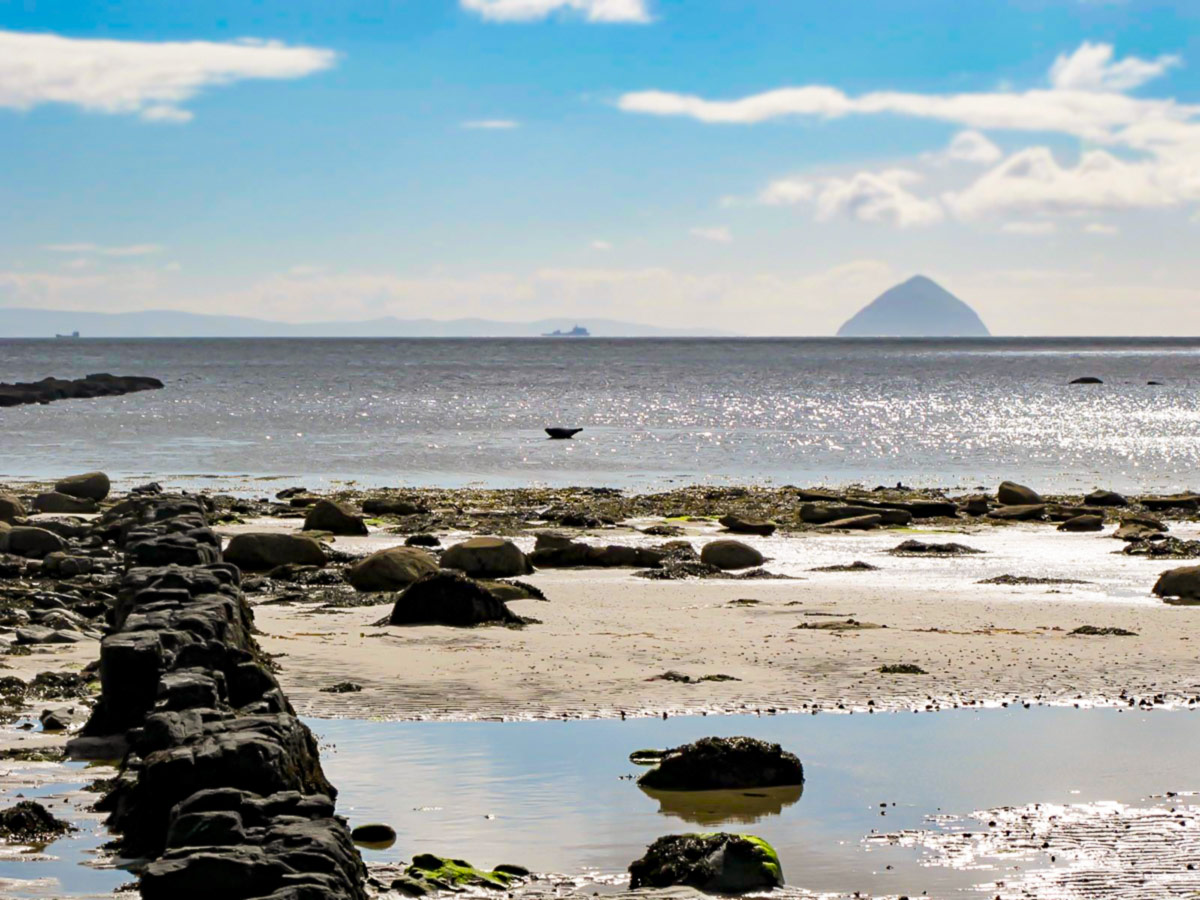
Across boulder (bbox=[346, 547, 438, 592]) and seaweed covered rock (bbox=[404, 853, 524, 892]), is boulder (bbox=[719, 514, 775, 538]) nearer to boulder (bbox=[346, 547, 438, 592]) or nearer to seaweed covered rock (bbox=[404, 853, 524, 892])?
boulder (bbox=[346, 547, 438, 592])

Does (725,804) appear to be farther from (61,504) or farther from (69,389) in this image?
(69,389)

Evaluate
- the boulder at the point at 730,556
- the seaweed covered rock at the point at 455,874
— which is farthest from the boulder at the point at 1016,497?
the seaweed covered rock at the point at 455,874

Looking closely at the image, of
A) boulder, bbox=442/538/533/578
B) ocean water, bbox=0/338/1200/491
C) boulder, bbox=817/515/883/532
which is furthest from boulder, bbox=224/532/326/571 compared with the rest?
ocean water, bbox=0/338/1200/491

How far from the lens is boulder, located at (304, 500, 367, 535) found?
32281mm

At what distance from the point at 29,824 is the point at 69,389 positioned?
101 meters

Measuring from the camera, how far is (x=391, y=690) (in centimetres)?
1591

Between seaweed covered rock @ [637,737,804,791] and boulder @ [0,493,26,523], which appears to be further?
boulder @ [0,493,26,523]

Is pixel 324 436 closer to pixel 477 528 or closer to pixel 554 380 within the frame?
pixel 477 528

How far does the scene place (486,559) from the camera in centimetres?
2528

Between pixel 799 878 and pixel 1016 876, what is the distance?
4.71 feet

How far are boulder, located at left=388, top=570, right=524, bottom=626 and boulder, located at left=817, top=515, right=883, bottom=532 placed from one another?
15721 millimetres

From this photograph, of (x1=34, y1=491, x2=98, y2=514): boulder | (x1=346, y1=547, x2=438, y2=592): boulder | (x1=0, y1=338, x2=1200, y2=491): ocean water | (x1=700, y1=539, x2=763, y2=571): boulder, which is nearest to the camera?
(x1=346, y1=547, x2=438, y2=592): boulder

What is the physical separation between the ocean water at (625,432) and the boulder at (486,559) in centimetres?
2241

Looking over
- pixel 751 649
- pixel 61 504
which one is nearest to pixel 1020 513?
pixel 751 649
